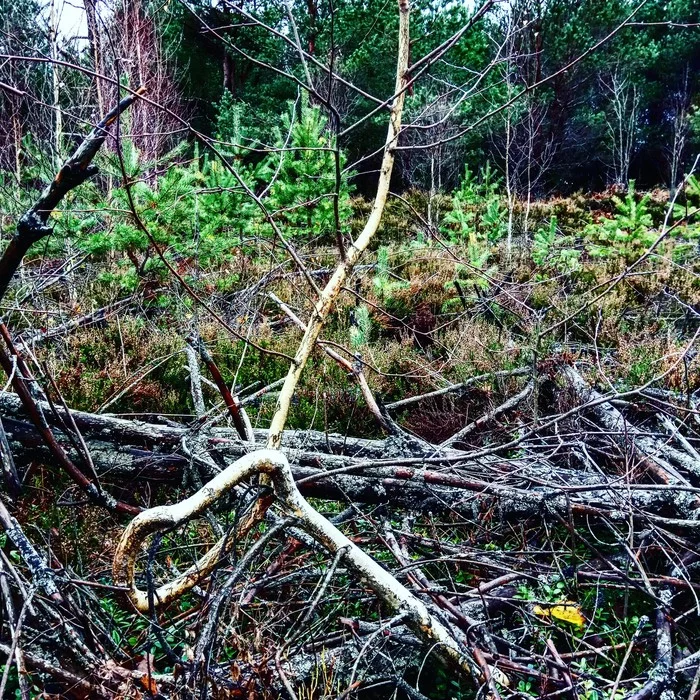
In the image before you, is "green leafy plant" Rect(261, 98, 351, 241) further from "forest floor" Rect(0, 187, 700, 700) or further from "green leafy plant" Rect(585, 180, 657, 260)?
"green leafy plant" Rect(585, 180, 657, 260)

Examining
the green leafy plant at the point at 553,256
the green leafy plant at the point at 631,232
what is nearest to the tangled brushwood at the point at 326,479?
the green leafy plant at the point at 553,256

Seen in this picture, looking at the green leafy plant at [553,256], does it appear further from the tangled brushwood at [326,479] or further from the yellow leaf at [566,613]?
the yellow leaf at [566,613]

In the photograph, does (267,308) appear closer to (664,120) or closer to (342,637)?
(342,637)

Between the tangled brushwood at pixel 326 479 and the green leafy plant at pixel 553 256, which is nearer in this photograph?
the tangled brushwood at pixel 326 479

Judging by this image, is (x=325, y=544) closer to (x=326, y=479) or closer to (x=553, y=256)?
(x=326, y=479)

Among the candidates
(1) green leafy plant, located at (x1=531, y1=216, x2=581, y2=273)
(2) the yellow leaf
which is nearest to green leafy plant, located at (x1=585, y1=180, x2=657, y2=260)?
(1) green leafy plant, located at (x1=531, y1=216, x2=581, y2=273)

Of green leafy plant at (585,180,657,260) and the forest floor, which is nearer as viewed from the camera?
the forest floor

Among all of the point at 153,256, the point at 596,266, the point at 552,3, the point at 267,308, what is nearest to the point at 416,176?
the point at 552,3

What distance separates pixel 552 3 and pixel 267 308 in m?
16.2

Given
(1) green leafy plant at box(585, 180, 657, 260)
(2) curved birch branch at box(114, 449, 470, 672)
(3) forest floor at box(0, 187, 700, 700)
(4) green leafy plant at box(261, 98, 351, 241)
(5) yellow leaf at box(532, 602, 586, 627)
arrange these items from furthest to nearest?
(1) green leafy plant at box(585, 180, 657, 260) → (4) green leafy plant at box(261, 98, 351, 241) → (5) yellow leaf at box(532, 602, 586, 627) → (3) forest floor at box(0, 187, 700, 700) → (2) curved birch branch at box(114, 449, 470, 672)

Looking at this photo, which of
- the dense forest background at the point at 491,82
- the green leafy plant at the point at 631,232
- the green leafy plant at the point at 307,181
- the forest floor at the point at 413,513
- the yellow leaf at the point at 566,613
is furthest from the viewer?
the dense forest background at the point at 491,82

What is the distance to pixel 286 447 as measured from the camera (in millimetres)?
2709

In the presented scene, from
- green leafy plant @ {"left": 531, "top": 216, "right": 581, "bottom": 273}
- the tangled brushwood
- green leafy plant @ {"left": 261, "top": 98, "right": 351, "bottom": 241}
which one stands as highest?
green leafy plant @ {"left": 261, "top": 98, "right": 351, "bottom": 241}

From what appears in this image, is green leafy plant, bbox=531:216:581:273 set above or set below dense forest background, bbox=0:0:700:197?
below
